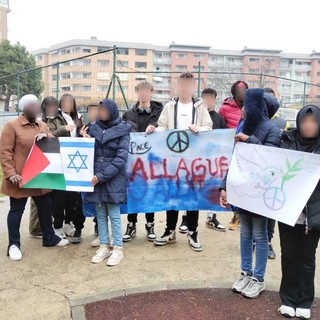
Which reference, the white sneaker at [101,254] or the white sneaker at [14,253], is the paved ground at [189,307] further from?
the white sneaker at [14,253]

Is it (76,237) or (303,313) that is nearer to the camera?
(303,313)

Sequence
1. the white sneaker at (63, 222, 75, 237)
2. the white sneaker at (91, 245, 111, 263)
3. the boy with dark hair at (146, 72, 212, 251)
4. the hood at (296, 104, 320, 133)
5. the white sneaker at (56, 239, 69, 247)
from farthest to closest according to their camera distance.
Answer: the white sneaker at (63, 222, 75, 237) < the white sneaker at (56, 239, 69, 247) < the boy with dark hair at (146, 72, 212, 251) < the white sneaker at (91, 245, 111, 263) < the hood at (296, 104, 320, 133)

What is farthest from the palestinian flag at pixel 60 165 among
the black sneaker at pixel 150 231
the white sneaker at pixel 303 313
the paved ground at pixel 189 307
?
the white sneaker at pixel 303 313

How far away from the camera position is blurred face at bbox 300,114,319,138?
304 centimetres

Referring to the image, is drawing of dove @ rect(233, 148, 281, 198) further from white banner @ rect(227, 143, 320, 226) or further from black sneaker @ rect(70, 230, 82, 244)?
black sneaker @ rect(70, 230, 82, 244)

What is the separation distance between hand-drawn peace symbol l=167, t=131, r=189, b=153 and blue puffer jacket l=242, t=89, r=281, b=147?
1.35 m

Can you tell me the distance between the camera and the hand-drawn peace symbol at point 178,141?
15.7 ft

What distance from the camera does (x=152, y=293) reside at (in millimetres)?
3664

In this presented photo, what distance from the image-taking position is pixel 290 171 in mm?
3189

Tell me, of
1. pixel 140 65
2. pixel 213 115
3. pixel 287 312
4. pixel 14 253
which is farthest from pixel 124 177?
pixel 140 65

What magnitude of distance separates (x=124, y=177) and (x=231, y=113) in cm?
199

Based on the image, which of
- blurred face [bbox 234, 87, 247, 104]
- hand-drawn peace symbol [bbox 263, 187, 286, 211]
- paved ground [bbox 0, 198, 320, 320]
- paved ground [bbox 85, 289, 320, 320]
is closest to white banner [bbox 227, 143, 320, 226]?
hand-drawn peace symbol [bbox 263, 187, 286, 211]

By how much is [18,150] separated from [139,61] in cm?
7458

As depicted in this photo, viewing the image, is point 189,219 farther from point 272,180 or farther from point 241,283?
point 272,180
